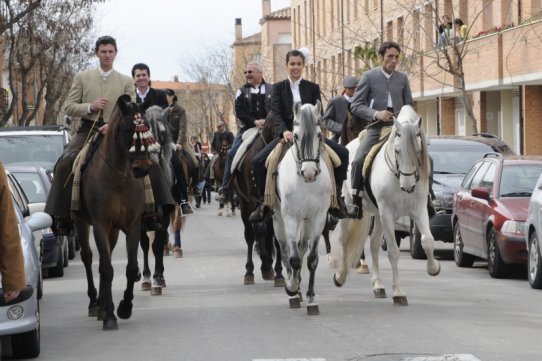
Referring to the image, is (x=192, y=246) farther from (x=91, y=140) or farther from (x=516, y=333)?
(x=516, y=333)

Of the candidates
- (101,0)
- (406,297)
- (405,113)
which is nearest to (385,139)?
(405,113)

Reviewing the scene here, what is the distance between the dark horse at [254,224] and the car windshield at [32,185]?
5.09 metres

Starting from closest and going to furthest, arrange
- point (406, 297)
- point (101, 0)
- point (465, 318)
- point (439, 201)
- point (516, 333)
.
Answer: point (516, 333) < point (465, 318) < point (406, 297) < point (439, 201) < point (101, 0)

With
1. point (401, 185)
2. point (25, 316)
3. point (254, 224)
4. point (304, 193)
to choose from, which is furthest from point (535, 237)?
point (25, 316)

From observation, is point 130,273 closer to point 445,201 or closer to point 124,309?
point 124,309

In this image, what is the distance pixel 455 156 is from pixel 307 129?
10.8 m

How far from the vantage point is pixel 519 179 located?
18188 mm

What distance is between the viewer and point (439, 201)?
2158 centimetres

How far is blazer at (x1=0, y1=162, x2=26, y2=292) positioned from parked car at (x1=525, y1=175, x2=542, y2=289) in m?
9.02

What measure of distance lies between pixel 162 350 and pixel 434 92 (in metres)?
39.2

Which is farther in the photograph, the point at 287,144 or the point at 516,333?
the point at 287,144

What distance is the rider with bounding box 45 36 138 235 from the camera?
13422mm

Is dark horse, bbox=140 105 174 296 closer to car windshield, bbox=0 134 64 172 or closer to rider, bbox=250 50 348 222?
rider, bbox=250 50 348 222

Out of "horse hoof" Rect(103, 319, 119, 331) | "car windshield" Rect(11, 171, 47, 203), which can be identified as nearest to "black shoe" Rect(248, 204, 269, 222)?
"horse hoof" Rect(103, 319, 119, 331)
